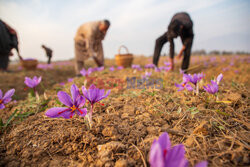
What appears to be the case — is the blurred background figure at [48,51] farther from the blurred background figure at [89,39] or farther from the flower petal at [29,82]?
the flower petal at [29,82]

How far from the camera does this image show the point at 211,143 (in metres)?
0.79

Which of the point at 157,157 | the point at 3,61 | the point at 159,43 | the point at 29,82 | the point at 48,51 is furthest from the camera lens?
the point at 48,51

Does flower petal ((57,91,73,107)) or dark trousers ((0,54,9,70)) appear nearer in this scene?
flower petal ((57,91,73,107))

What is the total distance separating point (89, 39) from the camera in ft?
15.5

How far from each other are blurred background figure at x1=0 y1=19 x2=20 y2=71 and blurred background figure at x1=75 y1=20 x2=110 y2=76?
2480 mm

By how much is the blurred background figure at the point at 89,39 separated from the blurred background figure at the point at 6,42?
2.48 meters

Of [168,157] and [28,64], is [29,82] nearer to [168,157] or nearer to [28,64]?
[168,157]

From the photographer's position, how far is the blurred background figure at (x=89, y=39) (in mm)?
4777

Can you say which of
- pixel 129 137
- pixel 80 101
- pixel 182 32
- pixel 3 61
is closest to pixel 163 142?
pixel 129 137

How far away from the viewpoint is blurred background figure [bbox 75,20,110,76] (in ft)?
15.7

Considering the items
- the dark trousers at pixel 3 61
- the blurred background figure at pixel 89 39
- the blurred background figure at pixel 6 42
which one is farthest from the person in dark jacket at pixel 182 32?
the dark trousers at pixel 3 61

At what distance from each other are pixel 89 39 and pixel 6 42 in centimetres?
317

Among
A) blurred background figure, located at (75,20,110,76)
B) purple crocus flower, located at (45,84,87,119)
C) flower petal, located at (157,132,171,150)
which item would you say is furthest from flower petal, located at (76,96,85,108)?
blurred background figure, located at (75,20,110,76)

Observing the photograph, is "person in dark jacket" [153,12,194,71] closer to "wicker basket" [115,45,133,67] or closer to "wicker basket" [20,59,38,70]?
"wicker basket" [115,45,133,67]
